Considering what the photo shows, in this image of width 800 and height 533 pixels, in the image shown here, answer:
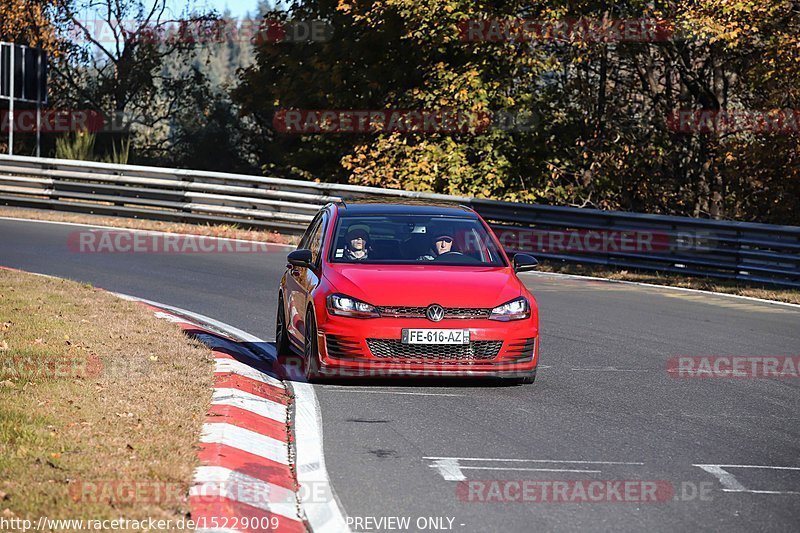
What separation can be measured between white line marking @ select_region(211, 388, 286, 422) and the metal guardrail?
28.1 ft

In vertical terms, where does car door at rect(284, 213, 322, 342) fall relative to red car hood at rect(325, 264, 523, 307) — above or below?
below

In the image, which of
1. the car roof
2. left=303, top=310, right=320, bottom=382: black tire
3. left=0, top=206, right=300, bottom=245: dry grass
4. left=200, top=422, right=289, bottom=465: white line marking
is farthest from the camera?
left=0, top=206, right=300, bottom=245: dry grass

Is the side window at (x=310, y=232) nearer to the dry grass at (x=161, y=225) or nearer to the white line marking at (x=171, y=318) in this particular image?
the white line marking at (x=171, y=318)

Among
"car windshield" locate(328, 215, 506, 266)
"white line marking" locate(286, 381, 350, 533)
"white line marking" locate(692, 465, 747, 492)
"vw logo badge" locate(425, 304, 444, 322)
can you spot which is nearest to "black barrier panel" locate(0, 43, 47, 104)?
"car windshield" locate(328, 215, 506, 266)

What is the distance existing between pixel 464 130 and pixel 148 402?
2057cm

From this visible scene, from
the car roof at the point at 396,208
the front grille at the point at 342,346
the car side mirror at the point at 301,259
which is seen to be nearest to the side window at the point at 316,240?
the car side mirror at the point at 301,259

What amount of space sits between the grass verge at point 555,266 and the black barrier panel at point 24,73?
24.5ft

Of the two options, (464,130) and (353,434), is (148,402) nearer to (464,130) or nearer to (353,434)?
(353,434)

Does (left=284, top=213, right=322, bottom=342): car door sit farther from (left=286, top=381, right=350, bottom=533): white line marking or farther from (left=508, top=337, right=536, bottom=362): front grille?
(left=508, top=337, right=536, bottom=362): front grille

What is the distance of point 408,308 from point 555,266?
12.2 meters

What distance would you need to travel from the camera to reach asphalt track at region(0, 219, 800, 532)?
21.2ft

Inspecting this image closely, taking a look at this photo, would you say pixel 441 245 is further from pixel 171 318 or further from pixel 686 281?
pixel 686 281

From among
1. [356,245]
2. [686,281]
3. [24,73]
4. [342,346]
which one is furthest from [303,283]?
[24,73]

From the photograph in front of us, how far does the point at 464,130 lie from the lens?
28.5 m
